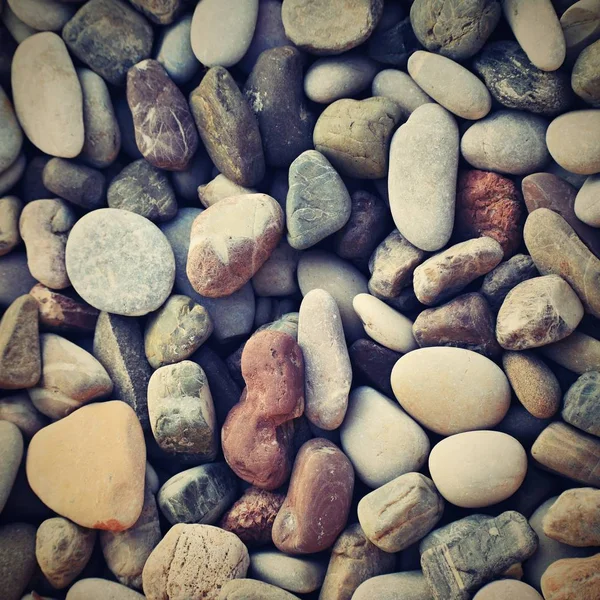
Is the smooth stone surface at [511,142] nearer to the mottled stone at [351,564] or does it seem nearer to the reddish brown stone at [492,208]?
the reddish brown stone at [492,208]

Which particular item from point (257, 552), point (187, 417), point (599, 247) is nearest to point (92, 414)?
point (187, 417)

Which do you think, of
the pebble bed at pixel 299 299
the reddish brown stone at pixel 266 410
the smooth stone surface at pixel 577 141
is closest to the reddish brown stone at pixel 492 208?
the pebble bed at pixel 299 299

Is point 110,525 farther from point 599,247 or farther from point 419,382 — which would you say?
point 599,247

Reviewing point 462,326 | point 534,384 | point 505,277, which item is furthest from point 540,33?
point 534,384

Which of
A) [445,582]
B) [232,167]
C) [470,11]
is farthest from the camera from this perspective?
[232,167]

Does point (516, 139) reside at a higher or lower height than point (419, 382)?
higher

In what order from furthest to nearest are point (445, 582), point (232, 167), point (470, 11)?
1. point (232, 167)
2. point (470, 11)
3. point (445, 582)
